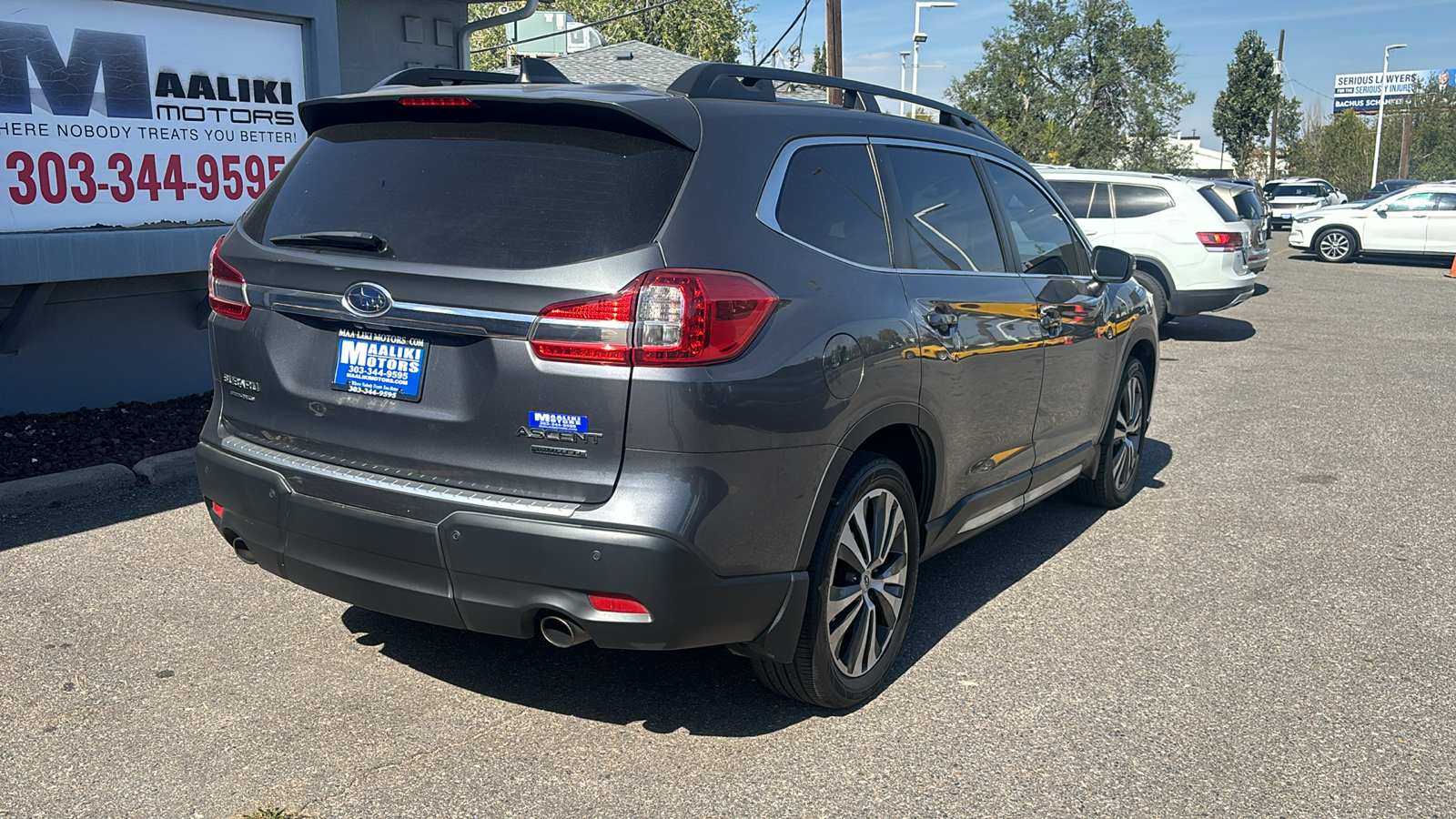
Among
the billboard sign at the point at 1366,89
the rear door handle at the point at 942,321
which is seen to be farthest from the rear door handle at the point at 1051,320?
the billboard sign at the point at 1366,89

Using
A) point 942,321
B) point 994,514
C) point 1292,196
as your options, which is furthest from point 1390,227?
point 942,321

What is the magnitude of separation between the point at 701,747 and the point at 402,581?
1013 millimetres

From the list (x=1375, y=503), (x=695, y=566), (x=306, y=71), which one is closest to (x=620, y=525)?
(x=695, y=566)

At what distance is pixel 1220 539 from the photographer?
5.74 m

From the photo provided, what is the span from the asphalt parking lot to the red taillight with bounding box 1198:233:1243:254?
780cm

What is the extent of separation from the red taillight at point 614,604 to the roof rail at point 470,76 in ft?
5.79

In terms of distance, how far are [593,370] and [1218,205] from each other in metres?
12.5

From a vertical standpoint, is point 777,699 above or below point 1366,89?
below

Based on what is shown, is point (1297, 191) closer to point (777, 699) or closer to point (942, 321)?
point (942, 321)

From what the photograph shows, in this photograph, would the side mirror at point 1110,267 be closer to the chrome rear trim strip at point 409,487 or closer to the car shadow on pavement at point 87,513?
the chrome rear trim strip at point 409,487

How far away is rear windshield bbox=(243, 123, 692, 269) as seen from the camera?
309cm

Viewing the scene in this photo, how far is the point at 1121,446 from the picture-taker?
20.4 ft

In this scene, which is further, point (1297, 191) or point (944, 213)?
point (1297, 191)

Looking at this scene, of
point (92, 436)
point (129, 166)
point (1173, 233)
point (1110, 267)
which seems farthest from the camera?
point (1173, 233)
